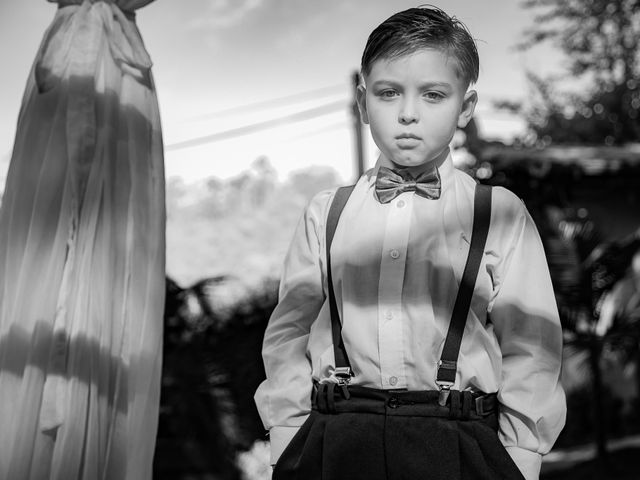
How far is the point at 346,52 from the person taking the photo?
1346cm

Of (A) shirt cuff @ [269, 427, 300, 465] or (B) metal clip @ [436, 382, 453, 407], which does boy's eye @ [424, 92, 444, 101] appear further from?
(A) shirt cuff @ [269, 427, 300, 465]

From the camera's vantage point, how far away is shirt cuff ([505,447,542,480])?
70.4 inches

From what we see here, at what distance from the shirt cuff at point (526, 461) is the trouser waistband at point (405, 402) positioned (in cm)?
11

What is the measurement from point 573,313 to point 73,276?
227 inches

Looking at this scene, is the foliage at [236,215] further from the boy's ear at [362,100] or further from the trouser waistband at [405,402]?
the trouser waistband at [405,402]

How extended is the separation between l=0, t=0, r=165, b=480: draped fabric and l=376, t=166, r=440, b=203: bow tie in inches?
37.2

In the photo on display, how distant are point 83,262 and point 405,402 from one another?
1160 mm

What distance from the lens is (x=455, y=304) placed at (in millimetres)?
1832

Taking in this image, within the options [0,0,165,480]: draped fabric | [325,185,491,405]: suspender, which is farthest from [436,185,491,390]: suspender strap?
[0,0,165,480]: draped fabric

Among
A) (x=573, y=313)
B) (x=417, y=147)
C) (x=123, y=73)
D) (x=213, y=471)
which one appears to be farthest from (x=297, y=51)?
(x=417, y=147)

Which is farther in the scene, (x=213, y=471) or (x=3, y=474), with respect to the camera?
(x=213, y=471)

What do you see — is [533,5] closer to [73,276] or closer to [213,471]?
[213,471]

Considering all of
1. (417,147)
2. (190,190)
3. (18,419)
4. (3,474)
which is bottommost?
(3,474)

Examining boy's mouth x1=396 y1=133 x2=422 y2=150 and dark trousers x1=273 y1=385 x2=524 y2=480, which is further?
boy's mouth x1=396 y1=133 x2=422 y2=150
